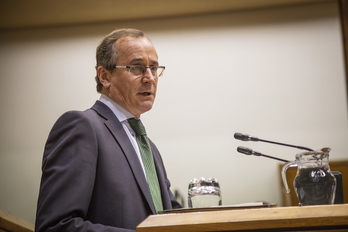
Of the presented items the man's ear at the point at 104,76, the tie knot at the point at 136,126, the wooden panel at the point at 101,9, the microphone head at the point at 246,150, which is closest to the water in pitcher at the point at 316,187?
the microphone head at the point at 246,150

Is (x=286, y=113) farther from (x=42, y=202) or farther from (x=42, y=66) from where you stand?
(x=42, y=202)

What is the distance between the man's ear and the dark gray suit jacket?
0.95ft

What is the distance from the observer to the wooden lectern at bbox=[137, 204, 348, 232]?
3.22 ft

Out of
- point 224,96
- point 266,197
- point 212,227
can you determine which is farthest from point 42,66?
point 212,227

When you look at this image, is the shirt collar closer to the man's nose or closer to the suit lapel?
the suit lapel

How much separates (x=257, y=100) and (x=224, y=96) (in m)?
0.31

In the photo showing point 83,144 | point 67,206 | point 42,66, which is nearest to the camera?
point 67,206

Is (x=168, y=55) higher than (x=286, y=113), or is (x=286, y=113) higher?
(x=168, y=55)

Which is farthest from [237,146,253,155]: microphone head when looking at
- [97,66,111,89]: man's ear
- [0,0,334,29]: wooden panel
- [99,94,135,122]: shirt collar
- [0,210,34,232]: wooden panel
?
[0,0,334,29]: wooden panel

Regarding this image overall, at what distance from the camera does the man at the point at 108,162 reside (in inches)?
62.4

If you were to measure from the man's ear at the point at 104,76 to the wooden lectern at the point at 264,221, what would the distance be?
1169 millimetres

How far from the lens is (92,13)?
459 centimetres

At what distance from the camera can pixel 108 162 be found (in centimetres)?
175

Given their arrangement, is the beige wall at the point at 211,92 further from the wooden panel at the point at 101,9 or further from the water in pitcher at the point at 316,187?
the water in pitcher at the point at 316,187
